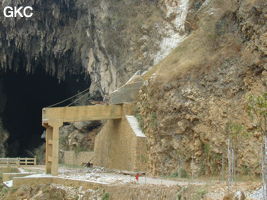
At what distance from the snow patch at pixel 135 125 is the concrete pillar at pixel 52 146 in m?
3.48

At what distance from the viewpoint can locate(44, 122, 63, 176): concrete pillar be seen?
23703 millimetres

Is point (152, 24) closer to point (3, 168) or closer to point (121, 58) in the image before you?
point (121, 58)

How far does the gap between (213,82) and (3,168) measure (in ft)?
56.8

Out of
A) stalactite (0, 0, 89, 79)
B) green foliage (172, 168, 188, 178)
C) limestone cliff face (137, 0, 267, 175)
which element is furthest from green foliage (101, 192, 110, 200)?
stalactite (0, 0, 89, 79)

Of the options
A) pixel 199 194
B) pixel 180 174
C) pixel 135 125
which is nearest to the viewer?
pixel 199 194

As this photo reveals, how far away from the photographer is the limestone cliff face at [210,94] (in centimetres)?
1955

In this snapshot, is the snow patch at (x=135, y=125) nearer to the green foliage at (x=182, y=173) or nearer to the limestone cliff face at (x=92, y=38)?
the green foliage at (x=182, y=173)

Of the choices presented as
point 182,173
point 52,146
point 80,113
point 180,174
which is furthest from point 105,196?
point 80,113

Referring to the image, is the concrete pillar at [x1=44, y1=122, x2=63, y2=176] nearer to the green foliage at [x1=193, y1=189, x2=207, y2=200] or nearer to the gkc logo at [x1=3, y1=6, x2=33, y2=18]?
the green foliage at [x1=193, y1=189, x2=207, y2=200]

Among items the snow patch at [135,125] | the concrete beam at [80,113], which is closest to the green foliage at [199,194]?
the snow patch at [135,125]

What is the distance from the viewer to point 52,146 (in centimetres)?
2398

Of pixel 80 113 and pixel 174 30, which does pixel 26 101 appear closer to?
pixel 174 30

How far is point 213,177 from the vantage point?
1925cm

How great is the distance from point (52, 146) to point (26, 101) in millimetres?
30240
